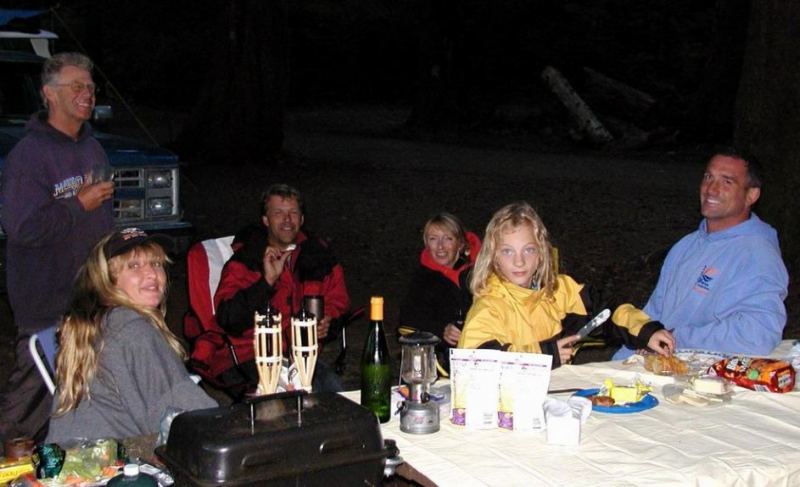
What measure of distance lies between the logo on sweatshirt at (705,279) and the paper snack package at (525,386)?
4.65ft

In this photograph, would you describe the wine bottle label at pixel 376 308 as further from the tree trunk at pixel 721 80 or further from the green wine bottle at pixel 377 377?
the tree trunk at pixel 721 80

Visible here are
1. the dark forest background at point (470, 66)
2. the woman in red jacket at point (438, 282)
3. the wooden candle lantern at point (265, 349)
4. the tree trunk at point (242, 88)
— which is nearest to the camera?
the wooden candle lantern at point (265, 349)

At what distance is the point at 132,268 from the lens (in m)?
3.17

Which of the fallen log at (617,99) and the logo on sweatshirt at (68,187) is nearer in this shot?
the logo on sweatshirt at (68,187)

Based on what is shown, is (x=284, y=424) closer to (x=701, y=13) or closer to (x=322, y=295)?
(x=322, y=295)

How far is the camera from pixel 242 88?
16.2 meters

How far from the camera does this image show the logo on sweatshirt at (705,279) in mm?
4098

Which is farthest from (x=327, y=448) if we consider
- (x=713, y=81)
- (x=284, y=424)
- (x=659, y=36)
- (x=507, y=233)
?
(x=659, y=36)

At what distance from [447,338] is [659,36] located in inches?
895

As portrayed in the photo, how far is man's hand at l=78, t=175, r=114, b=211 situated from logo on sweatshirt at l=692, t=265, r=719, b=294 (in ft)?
8.15

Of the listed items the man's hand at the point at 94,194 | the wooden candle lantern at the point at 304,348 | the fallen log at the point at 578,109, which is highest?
the fallen log at the point at 578,109

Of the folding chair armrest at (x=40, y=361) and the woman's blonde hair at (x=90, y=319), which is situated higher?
the woman's blonde hair at (x=90, y=319)

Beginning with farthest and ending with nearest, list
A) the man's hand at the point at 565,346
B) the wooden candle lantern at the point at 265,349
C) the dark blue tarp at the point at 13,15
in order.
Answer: the dark blue tarp at the point at 13,15, the man's hand at the point at 565,346, the wooden candle lantern at the point at 265,349

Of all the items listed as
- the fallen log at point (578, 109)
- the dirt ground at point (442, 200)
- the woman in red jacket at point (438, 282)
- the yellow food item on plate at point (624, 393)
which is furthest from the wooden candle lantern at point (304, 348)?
the fallen log at point (578, 109)
